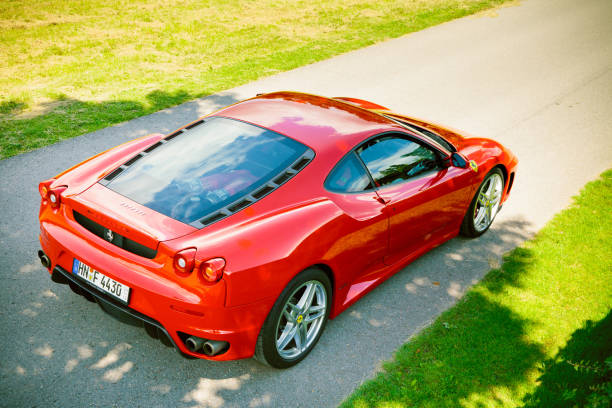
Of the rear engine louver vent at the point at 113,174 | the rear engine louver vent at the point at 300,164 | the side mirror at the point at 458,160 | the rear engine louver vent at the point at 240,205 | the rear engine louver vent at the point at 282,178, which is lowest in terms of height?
the rear engine louver vent at the point at 113,174

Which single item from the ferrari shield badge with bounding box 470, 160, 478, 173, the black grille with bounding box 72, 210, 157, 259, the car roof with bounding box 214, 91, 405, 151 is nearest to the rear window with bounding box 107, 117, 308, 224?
the car roof with bounding box 214, 91, 405, 151

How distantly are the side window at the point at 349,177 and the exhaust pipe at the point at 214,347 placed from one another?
132 centimetres

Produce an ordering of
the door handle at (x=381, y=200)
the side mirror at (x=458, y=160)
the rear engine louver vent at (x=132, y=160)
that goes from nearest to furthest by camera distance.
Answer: the rear engine louver vent at (x=132, y=160), the door handle at (x=381, y=200), the side mirror at (x=458, y=160)

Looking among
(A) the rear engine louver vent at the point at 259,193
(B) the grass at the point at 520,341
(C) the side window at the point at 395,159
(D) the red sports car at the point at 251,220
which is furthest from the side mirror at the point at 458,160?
(A) the rear engine louver vent at the point at 259,193

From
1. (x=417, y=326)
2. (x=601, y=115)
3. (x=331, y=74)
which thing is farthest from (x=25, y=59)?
(x=601, y=115)

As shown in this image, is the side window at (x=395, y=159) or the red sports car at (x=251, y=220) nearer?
the red sports car at (x=251, y=220)

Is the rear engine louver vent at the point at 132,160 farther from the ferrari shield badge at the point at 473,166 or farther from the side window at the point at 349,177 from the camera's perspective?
the ferrari shield badge at the point at 473,166

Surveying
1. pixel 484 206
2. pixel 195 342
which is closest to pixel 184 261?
pixel 195 342

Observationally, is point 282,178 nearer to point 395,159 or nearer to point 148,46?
point 395,159

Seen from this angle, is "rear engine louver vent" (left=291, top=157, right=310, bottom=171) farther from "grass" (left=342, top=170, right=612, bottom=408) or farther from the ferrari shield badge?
the ferrari shield badge

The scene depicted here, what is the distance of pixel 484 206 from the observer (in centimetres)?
552

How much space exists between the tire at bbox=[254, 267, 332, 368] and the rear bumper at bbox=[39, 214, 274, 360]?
0.10 m

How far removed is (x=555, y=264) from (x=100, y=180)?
428cm

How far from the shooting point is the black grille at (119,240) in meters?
3.16
